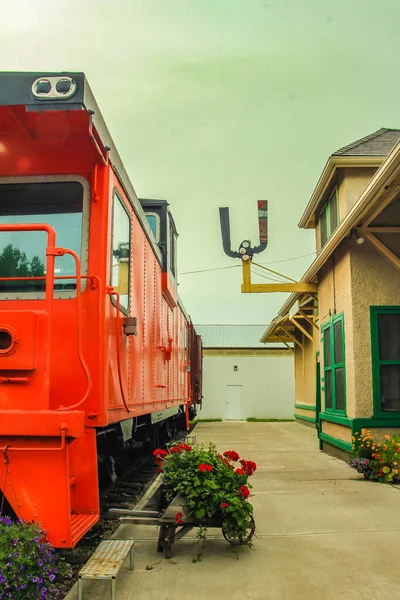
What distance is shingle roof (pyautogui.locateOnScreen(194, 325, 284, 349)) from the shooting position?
117ft

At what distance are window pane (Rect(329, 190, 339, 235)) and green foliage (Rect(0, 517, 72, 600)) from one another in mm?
8399

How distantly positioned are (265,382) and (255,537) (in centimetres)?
2659

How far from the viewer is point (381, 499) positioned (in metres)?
6.29

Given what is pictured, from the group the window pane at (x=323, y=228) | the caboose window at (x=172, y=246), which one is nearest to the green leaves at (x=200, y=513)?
the caboose window at (x=172, y=246)

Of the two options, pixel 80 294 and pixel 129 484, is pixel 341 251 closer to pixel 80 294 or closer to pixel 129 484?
pixel 129 484

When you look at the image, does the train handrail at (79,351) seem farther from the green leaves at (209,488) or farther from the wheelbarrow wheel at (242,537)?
the wheelbarrow wheel at (242,537)

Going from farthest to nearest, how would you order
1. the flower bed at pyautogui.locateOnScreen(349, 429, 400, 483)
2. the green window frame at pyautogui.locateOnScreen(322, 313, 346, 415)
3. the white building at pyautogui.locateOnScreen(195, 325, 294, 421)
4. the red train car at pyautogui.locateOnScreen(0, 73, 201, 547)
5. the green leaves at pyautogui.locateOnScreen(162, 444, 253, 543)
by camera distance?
the white building at pyautogui.locateOnScreen(195, 325, 294, 421) < the green window frame at pyautogui.locateOnScreen(322, 313, 346, 415) < the flower bed at pyautogui.locateOnScreen(349, 429, 400, 483) < the green leaves at pyautogui.locateOnScreen(162, 444, 253, 543) < the red train car at pyautogui.locateOnScreen(0, 73, 201, 547)

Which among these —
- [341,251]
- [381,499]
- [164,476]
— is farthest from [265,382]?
[164,476]

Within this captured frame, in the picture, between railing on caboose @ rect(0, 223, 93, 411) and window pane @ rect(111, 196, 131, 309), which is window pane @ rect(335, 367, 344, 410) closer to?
window pane @ rect(111, 196, 131, 309)

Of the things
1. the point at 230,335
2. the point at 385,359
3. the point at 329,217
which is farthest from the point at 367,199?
the point at 230,335

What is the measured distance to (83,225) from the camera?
13.5 ft

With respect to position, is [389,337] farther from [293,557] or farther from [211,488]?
[211,488]


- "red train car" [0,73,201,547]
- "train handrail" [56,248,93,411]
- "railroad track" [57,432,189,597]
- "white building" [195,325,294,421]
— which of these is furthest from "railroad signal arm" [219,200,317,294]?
"white building" [195,325,294,421]

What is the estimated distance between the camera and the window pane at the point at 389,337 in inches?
326
